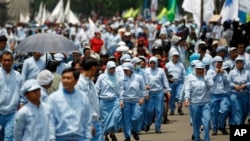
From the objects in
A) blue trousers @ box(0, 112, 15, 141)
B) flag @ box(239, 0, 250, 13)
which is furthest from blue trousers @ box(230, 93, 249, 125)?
flag @ box(239, 0, 250, 13)

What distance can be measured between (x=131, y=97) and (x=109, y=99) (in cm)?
58

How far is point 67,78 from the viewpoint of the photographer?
1168 cm

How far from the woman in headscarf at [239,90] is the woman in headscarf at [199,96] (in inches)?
67.1

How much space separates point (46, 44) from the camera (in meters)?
17.5

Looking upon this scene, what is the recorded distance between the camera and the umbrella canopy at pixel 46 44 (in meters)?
17.4

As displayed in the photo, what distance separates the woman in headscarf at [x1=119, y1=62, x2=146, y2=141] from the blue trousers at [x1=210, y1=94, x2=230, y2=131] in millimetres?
1692

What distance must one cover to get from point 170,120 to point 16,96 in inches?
332

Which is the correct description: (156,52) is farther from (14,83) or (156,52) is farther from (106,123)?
(14,83)

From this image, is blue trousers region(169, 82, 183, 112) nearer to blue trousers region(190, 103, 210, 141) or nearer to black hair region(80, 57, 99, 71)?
blue trousers region(190, 103, 210, 141)

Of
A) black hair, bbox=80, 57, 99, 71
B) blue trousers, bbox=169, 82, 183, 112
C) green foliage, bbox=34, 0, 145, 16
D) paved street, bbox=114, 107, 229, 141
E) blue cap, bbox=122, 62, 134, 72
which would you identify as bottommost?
paved street, bbox=114, 107, 229, 141

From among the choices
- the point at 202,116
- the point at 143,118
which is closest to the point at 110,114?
the point at 202,116

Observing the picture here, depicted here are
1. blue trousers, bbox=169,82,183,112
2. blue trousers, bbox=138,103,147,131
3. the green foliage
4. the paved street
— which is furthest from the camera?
the green foliage

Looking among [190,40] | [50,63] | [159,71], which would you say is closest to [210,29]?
[190,40]

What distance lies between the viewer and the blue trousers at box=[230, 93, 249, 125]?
19375 mm
